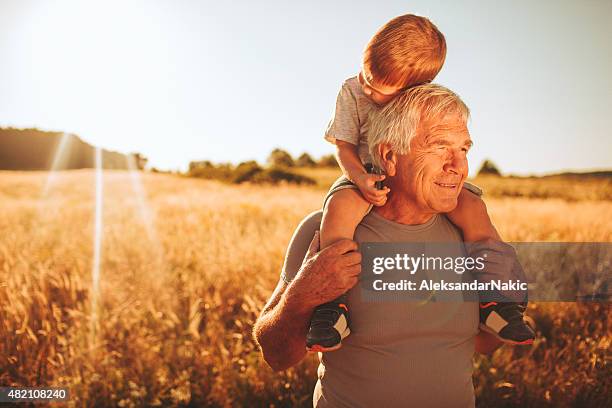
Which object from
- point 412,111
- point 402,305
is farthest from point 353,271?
point 412,111

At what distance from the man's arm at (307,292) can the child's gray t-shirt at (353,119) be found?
48 centimetres

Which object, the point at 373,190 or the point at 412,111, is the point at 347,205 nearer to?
the point at 373,190

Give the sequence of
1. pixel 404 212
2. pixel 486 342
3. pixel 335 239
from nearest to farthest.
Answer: pixel 335 239
pixel 404 212
pixel 486 342

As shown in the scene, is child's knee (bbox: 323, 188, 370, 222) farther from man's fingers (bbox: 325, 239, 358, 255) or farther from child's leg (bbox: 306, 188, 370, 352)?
man's fingers (bbox: 325, 239, 358, 255)

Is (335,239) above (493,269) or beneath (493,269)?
above

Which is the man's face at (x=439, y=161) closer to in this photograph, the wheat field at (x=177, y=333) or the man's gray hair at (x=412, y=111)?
the man's gray hair at (x=412, y=111)

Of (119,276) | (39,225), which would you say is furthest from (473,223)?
(39,225)

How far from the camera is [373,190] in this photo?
1840mm

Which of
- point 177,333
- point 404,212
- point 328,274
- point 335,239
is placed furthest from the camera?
point 177,333

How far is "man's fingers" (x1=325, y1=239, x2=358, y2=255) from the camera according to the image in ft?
5.68

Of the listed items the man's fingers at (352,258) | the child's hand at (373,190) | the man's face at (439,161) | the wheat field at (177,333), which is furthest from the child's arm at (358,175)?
the wheat field at (177,333)

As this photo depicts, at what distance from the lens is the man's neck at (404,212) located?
1.91m

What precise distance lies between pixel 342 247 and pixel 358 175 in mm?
346

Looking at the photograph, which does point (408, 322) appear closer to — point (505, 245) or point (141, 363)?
point (505, 245)
